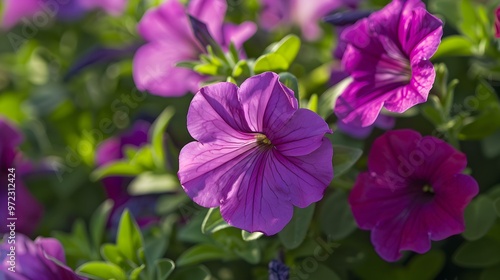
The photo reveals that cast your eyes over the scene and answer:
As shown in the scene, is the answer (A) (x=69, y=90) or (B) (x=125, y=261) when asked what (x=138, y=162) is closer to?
(B) (x=125, y=261)

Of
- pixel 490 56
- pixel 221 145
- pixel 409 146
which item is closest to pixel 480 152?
pixel 490 56

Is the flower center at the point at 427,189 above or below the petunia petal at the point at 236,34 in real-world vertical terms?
below

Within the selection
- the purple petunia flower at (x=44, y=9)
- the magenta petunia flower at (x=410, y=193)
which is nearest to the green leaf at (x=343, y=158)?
the magenta petunia flower at (x=410, y=193)

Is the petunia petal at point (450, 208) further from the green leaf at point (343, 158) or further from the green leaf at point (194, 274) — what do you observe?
the green leaf at point (194, 274)

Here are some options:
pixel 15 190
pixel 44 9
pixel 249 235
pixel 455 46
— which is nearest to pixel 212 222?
pixel 249 235

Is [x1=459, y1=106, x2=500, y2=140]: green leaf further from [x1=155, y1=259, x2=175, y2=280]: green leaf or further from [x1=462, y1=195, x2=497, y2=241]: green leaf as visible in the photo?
[x1=155, y1=259, x2=175, y2=280]: green leaf

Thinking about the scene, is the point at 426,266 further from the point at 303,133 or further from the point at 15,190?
the point at 15,190

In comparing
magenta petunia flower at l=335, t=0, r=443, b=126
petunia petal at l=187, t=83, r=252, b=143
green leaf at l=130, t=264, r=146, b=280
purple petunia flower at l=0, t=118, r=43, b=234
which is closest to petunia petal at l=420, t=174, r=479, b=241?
magenta petunia flower at l=335, t=0, r=443, b=126
